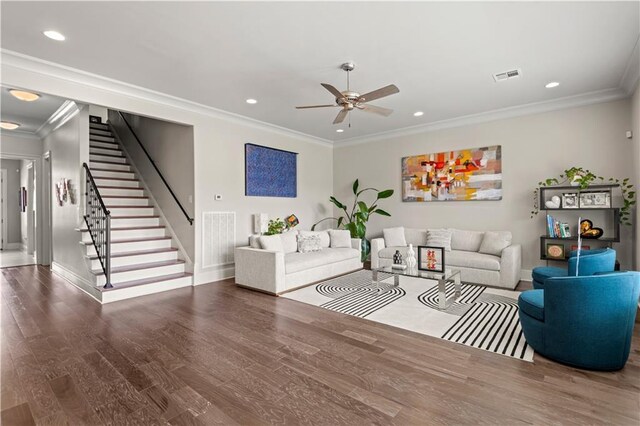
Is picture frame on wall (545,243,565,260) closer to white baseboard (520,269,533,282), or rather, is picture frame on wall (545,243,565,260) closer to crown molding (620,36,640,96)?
white baseboard (520,269,533,282)

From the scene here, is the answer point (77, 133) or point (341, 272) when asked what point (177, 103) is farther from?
point (341, 272)

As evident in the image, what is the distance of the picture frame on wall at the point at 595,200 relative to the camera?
4.48m

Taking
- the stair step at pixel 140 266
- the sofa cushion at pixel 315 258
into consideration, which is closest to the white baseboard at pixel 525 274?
the sofa cushion at pixel 315 258

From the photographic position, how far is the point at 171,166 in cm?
568

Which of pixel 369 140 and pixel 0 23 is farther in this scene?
pixel 369 140

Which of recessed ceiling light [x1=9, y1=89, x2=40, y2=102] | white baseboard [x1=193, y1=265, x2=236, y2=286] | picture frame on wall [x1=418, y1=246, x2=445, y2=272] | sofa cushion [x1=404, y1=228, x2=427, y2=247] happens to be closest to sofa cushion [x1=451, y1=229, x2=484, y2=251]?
sofa cushion [x1=404, y1=228, x2=427, y2=247]

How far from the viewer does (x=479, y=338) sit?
2945 millimetres

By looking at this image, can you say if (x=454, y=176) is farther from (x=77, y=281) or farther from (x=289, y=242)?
(x=77, y=281)

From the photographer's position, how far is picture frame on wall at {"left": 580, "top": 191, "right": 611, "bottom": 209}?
4484mm

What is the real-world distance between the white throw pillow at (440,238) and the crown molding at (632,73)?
3.13 metres

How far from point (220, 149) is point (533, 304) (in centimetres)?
496

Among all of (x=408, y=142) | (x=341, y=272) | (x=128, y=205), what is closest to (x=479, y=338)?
(x=341, y=272)

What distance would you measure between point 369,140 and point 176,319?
5.49 m

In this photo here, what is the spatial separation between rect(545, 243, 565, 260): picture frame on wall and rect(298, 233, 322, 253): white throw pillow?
3701 millimetres
